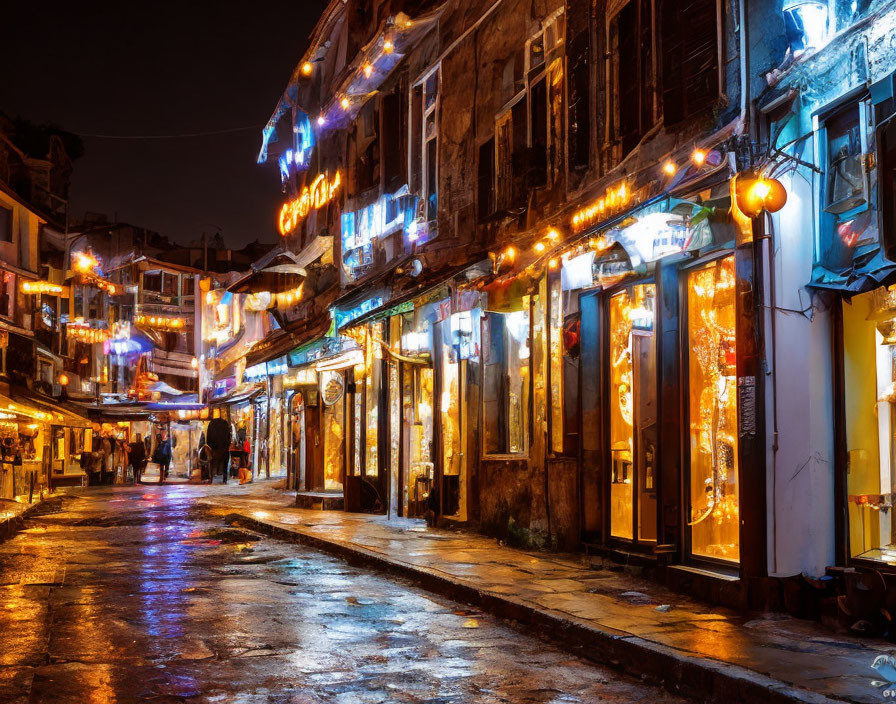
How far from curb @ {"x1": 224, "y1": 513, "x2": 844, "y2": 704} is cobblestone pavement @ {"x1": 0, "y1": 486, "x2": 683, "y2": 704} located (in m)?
0.17

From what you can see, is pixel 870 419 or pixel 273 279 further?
pixel 273 279

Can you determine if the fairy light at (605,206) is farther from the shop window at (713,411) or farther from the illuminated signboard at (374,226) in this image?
the illuminated signboard at (374,226)

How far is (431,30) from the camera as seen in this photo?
61.7ft

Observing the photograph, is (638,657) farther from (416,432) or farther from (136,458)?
(136,458)

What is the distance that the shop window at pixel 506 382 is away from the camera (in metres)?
14.5

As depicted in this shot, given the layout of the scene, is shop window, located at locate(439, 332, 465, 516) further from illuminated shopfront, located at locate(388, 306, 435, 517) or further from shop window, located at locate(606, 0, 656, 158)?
shop window, located at locate(606, 0, 656, 158)

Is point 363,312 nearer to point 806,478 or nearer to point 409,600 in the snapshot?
point 409,600

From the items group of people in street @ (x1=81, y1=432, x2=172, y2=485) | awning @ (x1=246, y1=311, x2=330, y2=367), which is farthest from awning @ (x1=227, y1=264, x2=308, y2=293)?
group of people in street @ (x1=81, y1=432, x2=172, y2=485)

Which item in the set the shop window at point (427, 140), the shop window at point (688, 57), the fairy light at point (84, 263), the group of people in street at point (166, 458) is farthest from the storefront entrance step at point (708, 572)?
the fairy light at point (84, 263)

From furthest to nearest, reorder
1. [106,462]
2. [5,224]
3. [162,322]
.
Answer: [162,322] → [106,462] → [5,224]

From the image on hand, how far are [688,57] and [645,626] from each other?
6216 mm

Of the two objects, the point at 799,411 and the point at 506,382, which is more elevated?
the point at 506,382

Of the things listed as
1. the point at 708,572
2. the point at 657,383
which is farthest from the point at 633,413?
the point at 708,572

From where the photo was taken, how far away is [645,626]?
7.59m
